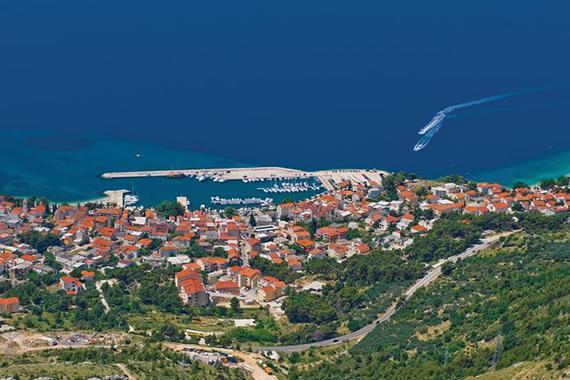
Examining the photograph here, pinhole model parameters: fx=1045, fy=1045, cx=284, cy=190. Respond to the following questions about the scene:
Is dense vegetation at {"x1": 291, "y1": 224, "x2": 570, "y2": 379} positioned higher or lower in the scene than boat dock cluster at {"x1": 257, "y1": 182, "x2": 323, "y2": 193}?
lower

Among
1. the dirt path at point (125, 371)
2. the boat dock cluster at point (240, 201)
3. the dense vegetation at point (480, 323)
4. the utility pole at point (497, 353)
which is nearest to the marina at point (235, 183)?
the boat dock cluster at point (240, 201)

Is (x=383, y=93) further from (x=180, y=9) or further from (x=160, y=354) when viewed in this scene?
(x=160, y=354)

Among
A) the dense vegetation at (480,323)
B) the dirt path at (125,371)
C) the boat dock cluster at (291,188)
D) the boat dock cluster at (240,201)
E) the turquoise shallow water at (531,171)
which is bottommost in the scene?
the dirt path at (125,371)

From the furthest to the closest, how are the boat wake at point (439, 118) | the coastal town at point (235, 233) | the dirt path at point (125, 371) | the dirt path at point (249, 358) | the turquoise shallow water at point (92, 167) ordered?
the boat wake at point (439, 118) → the turquoise shallow water at point (92, 167) → the coastal town at point (235, 233) → the dirt path at point (249, 358) → the dirt path at point (125, 371)

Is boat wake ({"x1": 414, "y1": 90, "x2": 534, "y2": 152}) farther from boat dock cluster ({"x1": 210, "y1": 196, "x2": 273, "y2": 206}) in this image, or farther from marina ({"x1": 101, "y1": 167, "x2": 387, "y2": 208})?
boat dock cluster ({"x1": 210, "y1": 196, "x2": 273, "y2": 206})

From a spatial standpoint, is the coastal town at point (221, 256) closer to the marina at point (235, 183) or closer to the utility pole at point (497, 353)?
the marina at point (235, 183)

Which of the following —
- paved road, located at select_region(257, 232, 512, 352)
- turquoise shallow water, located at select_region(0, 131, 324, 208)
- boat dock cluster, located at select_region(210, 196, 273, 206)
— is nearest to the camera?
paved road, located at select_region(257, 232, 512, 352)

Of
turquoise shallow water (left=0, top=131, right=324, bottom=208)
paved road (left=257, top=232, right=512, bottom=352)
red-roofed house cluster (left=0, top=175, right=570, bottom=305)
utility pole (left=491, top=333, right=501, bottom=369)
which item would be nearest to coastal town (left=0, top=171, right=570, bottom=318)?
red-roofed house cluster (left=0, top=175, right=570, bottom=305)
